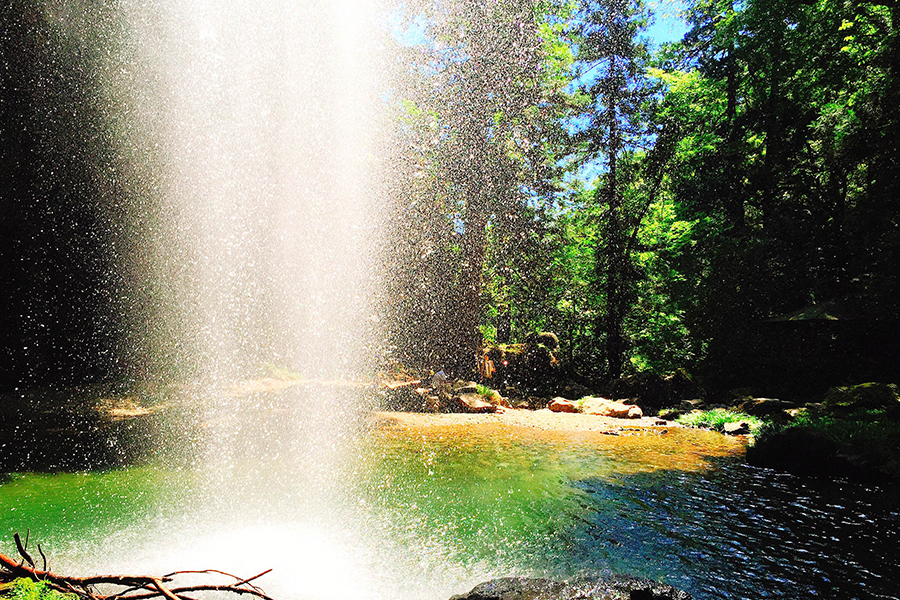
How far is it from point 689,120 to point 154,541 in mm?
23954

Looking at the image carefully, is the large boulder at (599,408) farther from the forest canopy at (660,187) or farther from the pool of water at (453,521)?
the pool of water at (453,521)

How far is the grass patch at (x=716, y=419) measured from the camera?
1156 centimetres

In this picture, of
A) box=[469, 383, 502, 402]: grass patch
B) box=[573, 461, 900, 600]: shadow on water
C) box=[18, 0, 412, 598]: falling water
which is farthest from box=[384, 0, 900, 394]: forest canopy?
box=[573, 461, 900, 600]: shadow on water

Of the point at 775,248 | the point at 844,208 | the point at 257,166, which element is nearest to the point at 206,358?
the point at 257,166

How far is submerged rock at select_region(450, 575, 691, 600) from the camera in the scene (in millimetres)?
3439

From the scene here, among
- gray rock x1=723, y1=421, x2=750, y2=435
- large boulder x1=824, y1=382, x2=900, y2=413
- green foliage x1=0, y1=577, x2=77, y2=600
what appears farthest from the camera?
gray rock x1=723, y1=421, x2=750, y2=435

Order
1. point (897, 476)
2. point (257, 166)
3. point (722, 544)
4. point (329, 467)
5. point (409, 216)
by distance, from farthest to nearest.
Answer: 1. point (409, 216)
2. point (257, 166)
3. point (329, 467)
4. point (897, 476)
5. point (722, 544)

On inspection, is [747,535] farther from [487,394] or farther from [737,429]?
[487,394]

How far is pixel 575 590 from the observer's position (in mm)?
3490

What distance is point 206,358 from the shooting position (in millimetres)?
15836

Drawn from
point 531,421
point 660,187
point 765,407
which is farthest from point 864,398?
point 660,187

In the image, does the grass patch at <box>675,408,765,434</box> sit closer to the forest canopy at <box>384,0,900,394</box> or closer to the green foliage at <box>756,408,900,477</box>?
the green foliage at <box>756,408,900,477</box>

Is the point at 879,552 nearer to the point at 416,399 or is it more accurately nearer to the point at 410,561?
the point at 410,561

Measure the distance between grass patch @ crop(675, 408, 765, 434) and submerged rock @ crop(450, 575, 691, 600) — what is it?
961 centimetres
